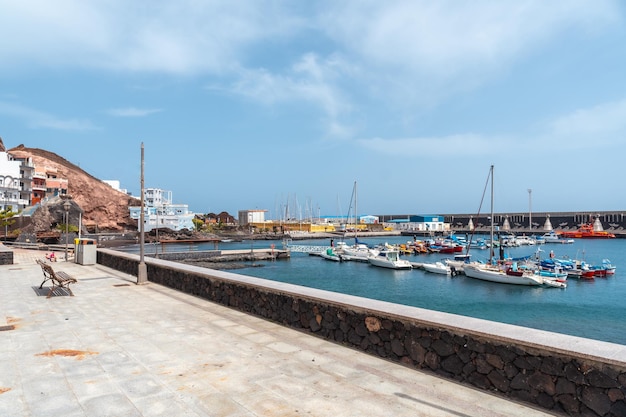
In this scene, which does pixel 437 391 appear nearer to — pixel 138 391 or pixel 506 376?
pixel 506 376

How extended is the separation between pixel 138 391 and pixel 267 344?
7.98 ft

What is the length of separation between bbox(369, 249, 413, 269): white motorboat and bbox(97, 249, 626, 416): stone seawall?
4706 cm

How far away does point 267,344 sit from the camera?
720 cm

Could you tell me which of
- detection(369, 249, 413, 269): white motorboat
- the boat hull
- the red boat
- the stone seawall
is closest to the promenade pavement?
the stone seawall

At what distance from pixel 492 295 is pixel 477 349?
3629cm

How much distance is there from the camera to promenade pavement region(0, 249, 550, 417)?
468cm

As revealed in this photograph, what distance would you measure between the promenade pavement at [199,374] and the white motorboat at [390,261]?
4664 cm

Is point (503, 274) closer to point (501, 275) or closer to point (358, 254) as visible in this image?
point (501, 275)

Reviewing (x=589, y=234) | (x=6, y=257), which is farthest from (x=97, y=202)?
(x=589, y=234)

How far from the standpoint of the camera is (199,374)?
5781 millimetres

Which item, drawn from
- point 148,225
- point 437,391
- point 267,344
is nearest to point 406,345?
point 437,391

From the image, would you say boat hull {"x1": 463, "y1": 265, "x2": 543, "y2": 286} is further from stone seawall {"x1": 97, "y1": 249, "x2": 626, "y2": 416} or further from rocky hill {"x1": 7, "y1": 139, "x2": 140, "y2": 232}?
rocky hill {"x1": 7, "y1": 139, "x2": 140, "y2": 232}

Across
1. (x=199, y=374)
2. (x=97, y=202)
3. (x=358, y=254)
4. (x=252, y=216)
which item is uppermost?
(x=97, y=202)

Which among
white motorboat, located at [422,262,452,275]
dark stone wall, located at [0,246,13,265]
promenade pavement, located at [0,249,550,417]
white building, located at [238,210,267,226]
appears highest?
→ white building, located at [238,210,267,226]
